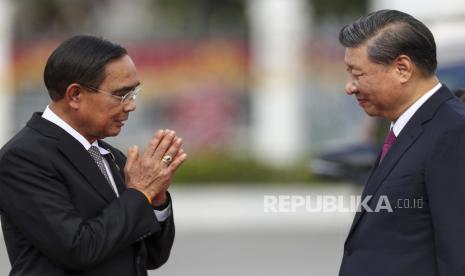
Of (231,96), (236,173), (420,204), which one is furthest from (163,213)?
(231,96)

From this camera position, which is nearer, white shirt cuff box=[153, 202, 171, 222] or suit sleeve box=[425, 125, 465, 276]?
suit sleeve box=[425, 125, 465, 276]

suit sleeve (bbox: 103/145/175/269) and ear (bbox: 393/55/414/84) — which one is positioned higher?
ear (bbox: 393/55/414/84)

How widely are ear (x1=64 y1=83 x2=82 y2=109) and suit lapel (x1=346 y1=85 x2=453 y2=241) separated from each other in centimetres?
97

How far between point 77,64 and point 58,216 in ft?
1.60

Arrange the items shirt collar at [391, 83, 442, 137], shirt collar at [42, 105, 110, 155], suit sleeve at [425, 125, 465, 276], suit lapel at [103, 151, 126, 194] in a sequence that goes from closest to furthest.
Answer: suit sleeve at [425, 125, 465, 276], shirt collar at [391, 83, 442, 137], shirt collar at [42, 105, 110, 155], suit lapel at [103, 151, 126, 194]

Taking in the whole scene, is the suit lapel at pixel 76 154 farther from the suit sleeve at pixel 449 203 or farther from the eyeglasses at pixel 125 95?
the suit sleeve at pixel 449 203

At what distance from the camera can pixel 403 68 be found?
10.6 ft

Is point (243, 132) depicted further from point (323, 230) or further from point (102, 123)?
point (102, 123)

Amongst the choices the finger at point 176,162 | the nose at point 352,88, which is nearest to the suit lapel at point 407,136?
the nose at point 352,88

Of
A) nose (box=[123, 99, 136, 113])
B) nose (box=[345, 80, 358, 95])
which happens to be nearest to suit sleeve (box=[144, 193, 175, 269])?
nose (box=[123, 99, 136, 113])

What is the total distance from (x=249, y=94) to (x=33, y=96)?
3.54m

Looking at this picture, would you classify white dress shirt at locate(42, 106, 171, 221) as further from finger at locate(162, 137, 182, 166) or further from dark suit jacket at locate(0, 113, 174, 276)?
finger at locate(162, 137, 182, 166)

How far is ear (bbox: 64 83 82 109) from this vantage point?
3.29m

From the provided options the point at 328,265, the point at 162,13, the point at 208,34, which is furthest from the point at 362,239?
the point at 162,13
